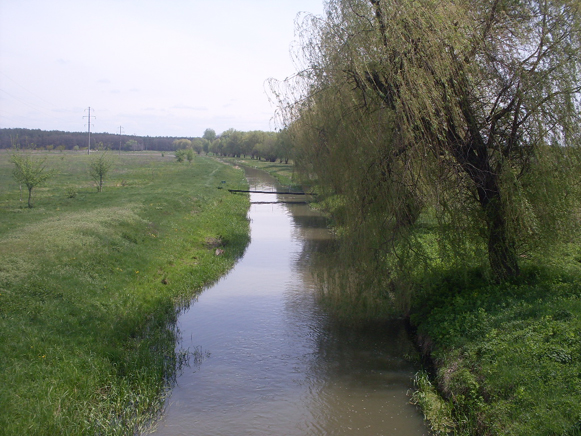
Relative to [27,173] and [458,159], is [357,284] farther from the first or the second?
[27,173]

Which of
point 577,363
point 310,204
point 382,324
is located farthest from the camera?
point 310,204

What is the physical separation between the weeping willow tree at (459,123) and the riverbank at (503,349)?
3.02 ft

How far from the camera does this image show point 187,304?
13.7m

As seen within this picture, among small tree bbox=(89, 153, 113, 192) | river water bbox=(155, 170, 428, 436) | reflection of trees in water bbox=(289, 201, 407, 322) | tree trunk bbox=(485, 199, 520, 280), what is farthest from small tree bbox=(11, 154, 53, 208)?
tree trunk bbox=(485, 199, 520, 280)

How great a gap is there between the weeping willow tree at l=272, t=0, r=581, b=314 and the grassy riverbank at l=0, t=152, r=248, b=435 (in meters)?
5.28

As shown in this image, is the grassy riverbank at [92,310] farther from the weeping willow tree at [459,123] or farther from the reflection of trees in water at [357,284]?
the weeping willow tree at [459,123]

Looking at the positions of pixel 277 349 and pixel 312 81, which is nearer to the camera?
pixel 277 349

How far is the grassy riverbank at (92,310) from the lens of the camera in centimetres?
732

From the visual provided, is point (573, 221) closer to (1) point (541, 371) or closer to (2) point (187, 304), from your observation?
(1) point (541, 371)

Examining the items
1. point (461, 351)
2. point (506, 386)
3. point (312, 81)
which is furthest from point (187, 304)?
point (506, 386)

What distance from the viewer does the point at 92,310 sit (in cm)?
1066

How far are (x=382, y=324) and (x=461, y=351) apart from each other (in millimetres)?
3448

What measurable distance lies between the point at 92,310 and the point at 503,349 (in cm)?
843

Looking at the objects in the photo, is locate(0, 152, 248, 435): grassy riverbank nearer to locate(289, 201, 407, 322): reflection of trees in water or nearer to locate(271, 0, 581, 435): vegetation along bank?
locate(289, 201, 407, 322): reflection of trees in water
